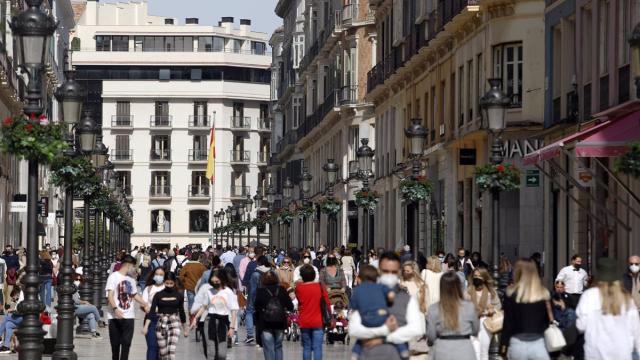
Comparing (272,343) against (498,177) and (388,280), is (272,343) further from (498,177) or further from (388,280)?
(388,280)

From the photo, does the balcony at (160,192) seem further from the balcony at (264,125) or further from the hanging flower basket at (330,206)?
the hanging flower basket at (330,206)

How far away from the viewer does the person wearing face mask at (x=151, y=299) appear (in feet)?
77.1

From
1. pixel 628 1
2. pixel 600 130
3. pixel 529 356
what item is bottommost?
pixel 529 356

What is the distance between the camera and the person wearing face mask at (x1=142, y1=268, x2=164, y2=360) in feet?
77.1

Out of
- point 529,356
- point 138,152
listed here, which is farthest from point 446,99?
point 138,152

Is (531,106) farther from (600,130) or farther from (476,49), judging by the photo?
(600,130)

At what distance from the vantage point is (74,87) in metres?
25.4

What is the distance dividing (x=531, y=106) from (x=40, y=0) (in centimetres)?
2430

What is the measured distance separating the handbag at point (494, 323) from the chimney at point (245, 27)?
128 m

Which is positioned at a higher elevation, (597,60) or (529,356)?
(597,60)

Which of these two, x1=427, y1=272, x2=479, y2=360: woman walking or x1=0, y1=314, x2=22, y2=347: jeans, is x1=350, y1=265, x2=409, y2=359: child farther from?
x1=0, y1=314, x2=22, y2=347: jeans

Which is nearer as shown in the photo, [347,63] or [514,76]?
[514,76]

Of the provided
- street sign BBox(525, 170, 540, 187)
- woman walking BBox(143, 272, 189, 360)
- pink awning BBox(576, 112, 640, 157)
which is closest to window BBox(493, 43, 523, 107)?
street sign BBox(525, 170, 540, 187)

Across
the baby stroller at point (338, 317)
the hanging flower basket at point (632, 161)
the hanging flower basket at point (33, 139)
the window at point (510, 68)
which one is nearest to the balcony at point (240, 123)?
the window at point (510, 68)
